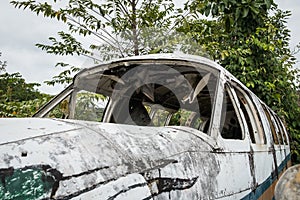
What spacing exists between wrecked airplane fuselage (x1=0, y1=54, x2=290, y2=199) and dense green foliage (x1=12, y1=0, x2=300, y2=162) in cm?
353

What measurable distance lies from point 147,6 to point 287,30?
4.98 m

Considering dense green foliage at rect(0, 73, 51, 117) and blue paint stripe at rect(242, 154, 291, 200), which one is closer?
blue paint stripe at rect(242, 154, 291, 200)

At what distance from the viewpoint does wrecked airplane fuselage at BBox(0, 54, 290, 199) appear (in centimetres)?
98

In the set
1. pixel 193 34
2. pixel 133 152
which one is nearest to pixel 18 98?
pixel 193 34

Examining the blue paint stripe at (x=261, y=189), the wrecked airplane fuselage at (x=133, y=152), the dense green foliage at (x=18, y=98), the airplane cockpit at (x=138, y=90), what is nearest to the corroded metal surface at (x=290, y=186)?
the wrecked airplane fuselage at (x=133, y=152)

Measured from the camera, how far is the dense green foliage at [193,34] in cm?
692

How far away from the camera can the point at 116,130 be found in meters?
1.45

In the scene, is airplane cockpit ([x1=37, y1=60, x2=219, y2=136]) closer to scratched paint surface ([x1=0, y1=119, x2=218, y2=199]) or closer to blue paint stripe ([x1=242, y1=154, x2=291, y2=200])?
blue paint stripe ([x1=242, y1=154, x2=291, y2=200])

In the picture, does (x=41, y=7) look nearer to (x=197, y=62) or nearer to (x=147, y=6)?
(x=147, y=6)

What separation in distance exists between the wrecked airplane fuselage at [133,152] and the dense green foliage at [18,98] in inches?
120

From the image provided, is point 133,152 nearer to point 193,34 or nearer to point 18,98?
point 193,34

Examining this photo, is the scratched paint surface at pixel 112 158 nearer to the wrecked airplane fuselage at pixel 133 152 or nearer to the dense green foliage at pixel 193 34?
the wrecked airplane fuselage at pixel 133 152

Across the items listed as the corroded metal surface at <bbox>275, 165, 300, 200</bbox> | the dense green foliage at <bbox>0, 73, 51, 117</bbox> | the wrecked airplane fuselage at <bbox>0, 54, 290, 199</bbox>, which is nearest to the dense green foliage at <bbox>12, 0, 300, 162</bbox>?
the dense green foliage at <bbox>0, 73, 51, 117</bbox>

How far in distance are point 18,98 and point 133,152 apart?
9.07 m
